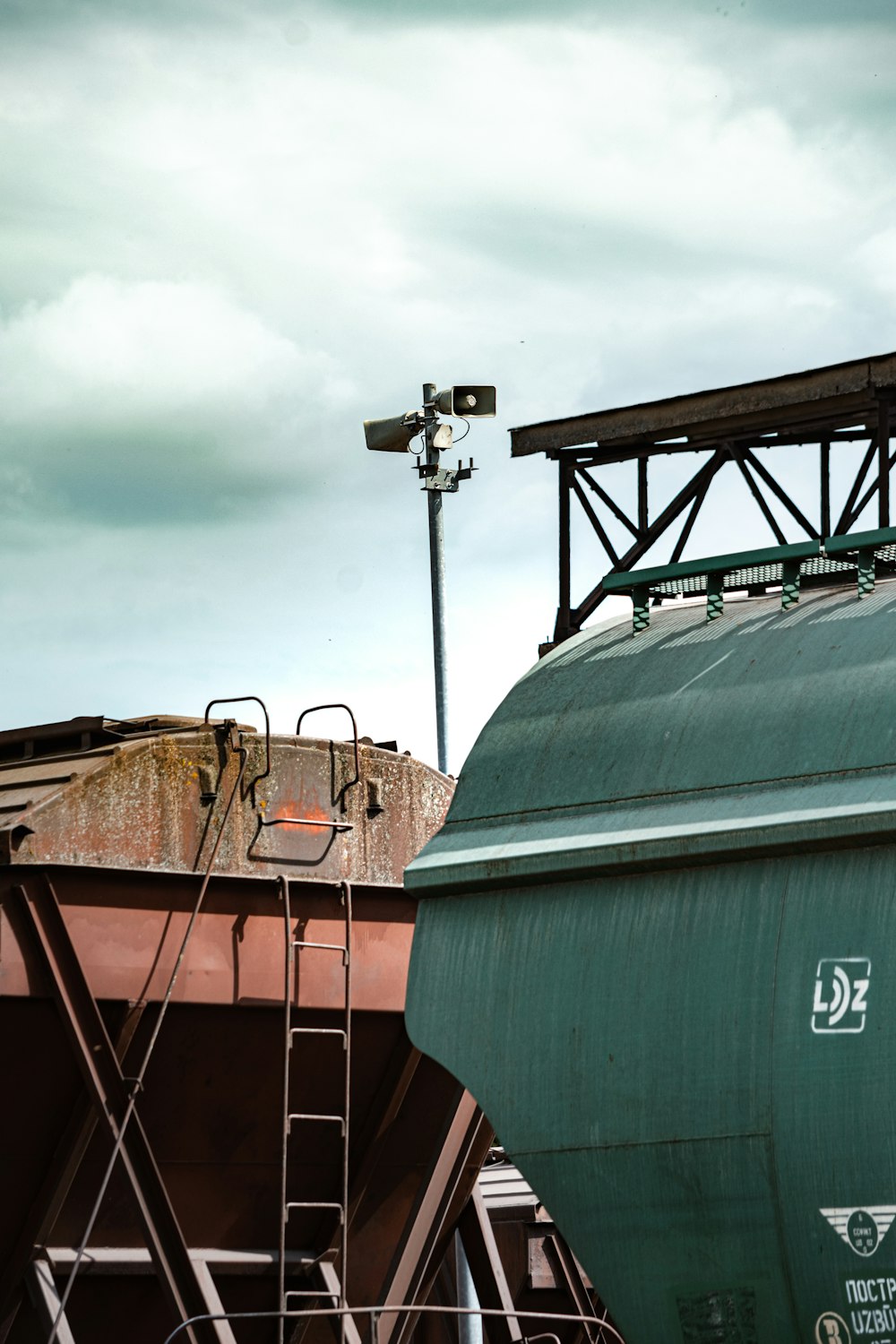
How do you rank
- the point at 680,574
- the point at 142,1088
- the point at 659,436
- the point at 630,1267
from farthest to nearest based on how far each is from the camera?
the point at 659,436, the point at 142,1088, the point at 680,574, the point at 630,1267

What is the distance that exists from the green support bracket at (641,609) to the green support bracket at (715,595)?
1.18 feet

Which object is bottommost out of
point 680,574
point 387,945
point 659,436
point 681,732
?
point 387,945

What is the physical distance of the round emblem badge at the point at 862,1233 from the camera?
6.91 meters

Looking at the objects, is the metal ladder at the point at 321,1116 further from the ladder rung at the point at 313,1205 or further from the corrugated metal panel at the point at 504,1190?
the corrugated metal panel at the point at 504,1190

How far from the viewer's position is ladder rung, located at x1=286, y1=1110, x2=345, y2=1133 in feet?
35.7

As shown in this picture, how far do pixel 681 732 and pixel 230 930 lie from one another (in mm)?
4068

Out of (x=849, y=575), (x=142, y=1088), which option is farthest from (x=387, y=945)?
(x=849, y=575)

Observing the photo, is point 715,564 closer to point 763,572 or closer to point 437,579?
point 763,572

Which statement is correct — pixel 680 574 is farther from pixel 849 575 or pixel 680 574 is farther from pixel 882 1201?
pixel 882 1201

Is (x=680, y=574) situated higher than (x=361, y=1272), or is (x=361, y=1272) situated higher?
(x=680, y=574)

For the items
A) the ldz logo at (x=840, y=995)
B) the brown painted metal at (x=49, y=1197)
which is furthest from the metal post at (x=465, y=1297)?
the ldz logo at (x=840, y=995)

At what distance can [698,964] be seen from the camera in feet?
25.1

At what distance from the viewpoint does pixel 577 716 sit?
882 cm

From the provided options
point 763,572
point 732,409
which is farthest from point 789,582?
point 732,409
